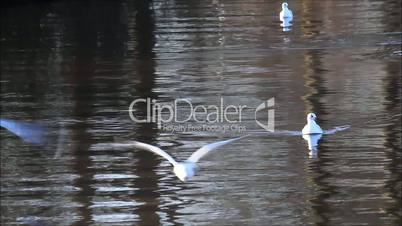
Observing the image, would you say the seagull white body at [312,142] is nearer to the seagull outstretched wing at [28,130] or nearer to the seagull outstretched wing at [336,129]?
the seagull outstretched wing at [336,129]

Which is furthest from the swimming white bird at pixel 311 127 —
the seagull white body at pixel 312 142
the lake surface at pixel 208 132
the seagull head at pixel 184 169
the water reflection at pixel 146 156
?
the seagull head at pixel 184 169

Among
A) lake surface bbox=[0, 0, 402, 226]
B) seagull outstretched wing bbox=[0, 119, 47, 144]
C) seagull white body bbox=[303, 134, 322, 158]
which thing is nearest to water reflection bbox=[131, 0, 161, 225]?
lake surface bbox=[0, 0, 402, 226]

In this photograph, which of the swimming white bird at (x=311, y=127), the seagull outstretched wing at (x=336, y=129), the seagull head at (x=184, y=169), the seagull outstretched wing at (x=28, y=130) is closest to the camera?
the seagull head at (x=184, y=169)

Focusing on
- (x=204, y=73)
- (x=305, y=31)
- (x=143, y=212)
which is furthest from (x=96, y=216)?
(x=305, y=31)

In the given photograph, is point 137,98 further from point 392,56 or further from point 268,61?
point 392,56

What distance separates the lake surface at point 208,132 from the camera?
764 cm

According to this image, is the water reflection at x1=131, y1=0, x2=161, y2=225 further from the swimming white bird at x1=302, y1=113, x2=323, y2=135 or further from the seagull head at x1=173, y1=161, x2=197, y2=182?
the swimming white bird at x1=302, y1=113, x2=323, y2=135

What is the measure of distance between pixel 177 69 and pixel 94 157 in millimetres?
4802

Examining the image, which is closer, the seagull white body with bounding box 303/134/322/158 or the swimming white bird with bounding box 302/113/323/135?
the seagull white body with bounding box 303/134/322/158

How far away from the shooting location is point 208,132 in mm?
10164

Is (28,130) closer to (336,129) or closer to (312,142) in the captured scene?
(312,142)

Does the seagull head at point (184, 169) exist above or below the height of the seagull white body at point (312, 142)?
below

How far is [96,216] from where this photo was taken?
7512mm

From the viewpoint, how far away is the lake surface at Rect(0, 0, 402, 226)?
25.1 ft
